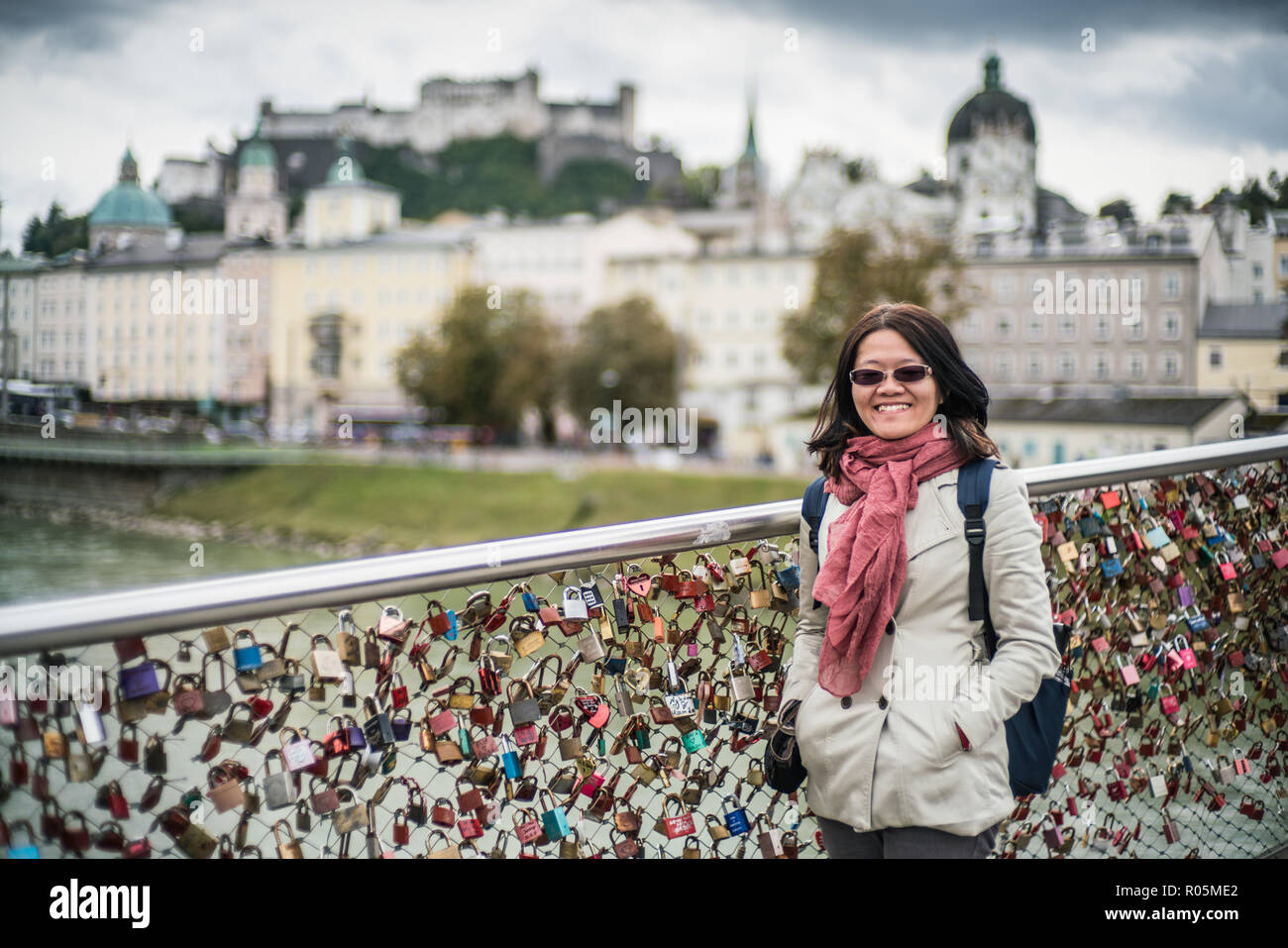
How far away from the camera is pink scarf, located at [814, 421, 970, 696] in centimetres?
208

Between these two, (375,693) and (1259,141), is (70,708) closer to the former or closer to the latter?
(375,693)

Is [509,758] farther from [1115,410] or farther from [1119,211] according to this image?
[1119,211]

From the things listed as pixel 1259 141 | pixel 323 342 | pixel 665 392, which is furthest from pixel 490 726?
pixel 323 342

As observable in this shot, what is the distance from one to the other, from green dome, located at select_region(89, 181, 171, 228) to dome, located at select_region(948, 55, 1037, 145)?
4896cm

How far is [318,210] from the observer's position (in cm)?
7488

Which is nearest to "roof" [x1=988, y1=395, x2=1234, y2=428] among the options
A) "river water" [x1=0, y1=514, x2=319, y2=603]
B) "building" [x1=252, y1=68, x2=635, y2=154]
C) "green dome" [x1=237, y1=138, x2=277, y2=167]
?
"river water" [x1=0, y1=514, x2=319, y2=603]

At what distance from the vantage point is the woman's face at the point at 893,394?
227 centimetres

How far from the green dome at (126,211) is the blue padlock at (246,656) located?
12958 mm

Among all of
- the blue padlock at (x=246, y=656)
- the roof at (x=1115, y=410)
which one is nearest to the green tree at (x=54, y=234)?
the blue padlock at (x=246, y=656)

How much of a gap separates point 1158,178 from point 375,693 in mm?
38479

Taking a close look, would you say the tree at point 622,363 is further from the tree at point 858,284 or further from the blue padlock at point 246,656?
the blue padlock at point 246,656

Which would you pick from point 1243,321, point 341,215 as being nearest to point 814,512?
point 1243,321

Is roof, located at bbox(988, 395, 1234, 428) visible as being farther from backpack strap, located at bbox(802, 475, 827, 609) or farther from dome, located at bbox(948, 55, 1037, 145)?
backpack strap, located at bbox(802, 475, 827, 609)
